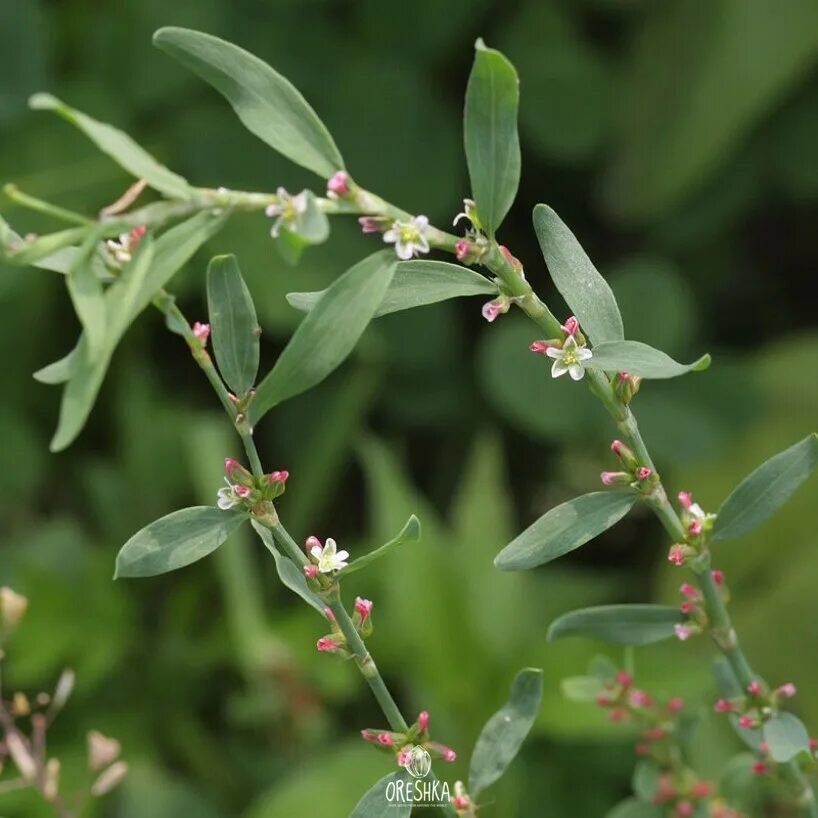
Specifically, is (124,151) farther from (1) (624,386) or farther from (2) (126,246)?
(1) (624,386)

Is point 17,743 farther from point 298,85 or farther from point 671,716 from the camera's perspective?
point 298,85

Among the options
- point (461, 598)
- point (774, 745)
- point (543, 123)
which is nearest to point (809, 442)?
point (774, 745)

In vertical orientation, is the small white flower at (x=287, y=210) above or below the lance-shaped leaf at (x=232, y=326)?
above

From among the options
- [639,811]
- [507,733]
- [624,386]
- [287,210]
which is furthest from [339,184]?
[639,811]

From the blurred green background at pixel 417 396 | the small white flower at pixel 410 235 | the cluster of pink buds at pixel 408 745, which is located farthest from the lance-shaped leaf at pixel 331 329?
the blurred green background at pixel 417 396

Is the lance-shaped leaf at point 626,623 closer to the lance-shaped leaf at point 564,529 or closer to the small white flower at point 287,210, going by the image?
the lance-shaped leaf at point 564,529

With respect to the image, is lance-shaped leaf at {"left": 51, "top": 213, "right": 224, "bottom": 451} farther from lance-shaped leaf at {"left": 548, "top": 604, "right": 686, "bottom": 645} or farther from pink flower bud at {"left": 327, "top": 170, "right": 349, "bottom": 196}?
lance-shaped leaf at {"left": 548, "top": 604, "right": 686, "bottom": 645}
